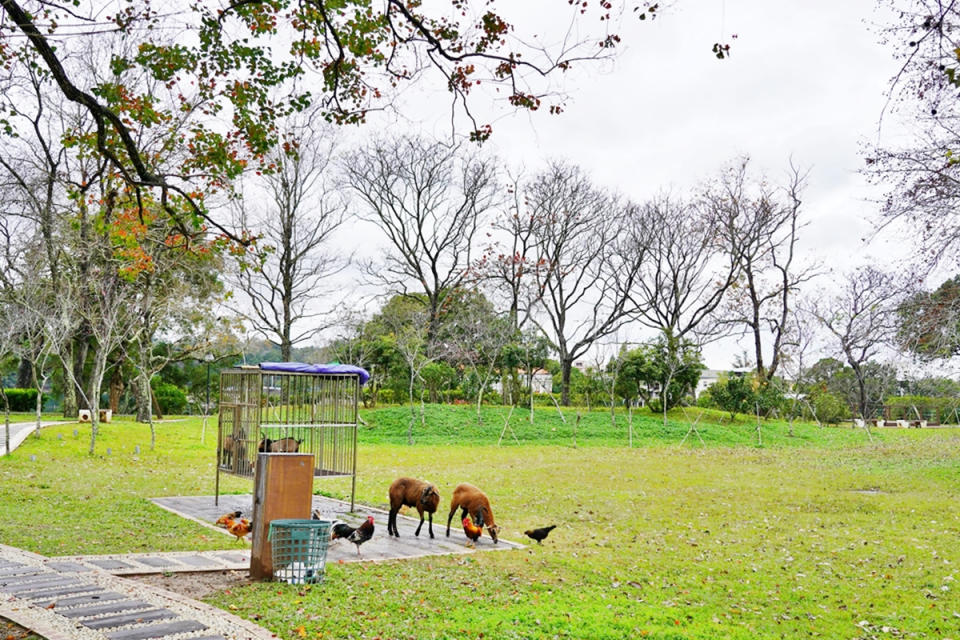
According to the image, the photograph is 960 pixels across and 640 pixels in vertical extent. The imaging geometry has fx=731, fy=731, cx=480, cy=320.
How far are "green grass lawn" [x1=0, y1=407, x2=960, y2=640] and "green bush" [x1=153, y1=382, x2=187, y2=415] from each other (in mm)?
17502

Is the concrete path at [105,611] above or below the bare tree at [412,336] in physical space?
below

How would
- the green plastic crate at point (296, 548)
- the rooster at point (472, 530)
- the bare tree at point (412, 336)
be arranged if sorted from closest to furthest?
1. the green plastic crate at point (296, 548)
2. the rooster at point (472, 530)
3. the bare tree at point (412, 336)

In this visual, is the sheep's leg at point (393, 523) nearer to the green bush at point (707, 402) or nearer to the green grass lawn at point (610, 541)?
the green grass lawn at point (610, 541)

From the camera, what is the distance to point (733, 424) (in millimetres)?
33531

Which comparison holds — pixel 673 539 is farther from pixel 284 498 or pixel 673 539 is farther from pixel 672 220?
pixel 672 220

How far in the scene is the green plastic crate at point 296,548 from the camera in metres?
6.49

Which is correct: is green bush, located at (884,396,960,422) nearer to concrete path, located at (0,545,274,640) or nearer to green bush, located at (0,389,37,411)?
concrete path, located at (0,545,274,640)

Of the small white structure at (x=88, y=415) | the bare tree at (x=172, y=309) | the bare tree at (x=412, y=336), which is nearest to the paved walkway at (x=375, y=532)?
the bare tree at (x=172, y=309)

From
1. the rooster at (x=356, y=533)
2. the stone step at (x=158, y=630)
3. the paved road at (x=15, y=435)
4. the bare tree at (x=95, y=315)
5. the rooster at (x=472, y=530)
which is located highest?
the bare tree at (x=95, y=315)

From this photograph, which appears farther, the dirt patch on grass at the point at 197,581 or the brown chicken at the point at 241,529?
the brown chicken at the point at 241,529

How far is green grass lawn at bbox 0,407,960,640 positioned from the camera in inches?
Answer: 235

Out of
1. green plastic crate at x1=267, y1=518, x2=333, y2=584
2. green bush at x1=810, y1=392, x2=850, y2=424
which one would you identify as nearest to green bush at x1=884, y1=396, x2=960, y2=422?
green bush at x1=810, y1=392, x2=850, y2=424

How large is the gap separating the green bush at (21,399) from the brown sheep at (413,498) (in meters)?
31.2

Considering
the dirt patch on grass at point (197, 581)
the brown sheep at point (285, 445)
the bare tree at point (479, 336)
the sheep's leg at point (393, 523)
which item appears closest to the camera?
the dirt patch on grass at point (197, 581)
